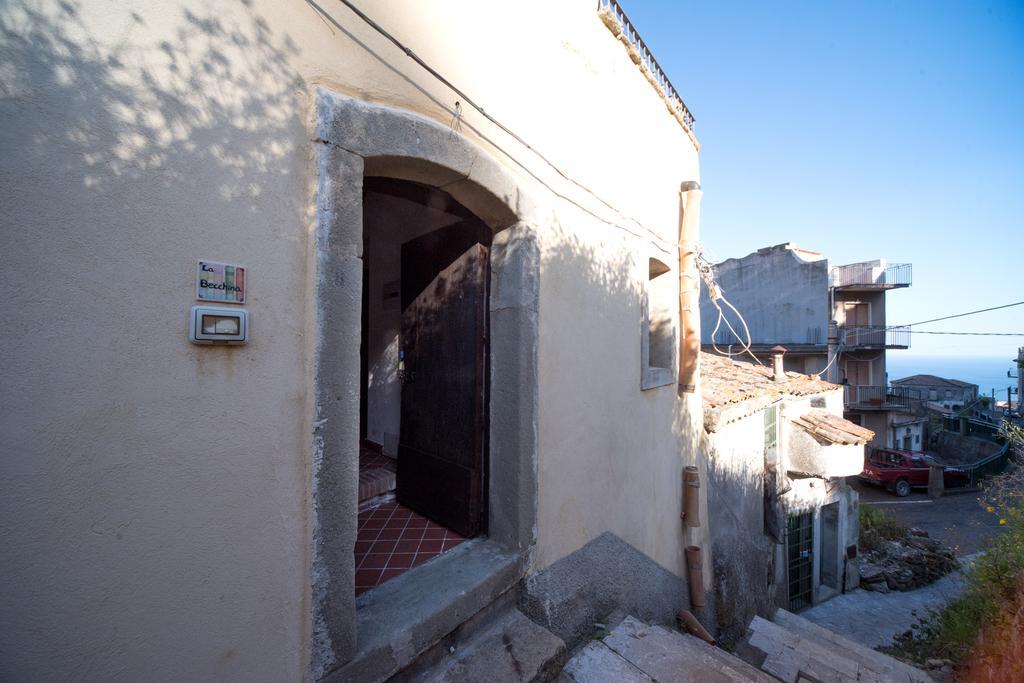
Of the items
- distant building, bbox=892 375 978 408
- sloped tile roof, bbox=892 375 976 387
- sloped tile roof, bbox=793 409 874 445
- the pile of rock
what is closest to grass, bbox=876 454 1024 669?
sloped tile roof, bbox=793 409 874 445

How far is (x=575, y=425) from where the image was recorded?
3.46 metres

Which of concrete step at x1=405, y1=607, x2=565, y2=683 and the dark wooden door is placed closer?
concrete step at x1=405, y1=607, x2=565, y2=683

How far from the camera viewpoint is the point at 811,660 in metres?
4.58

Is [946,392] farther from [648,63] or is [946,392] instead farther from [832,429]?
[648,63]

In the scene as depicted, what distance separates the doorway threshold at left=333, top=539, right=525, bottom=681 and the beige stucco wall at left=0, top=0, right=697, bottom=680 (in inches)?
15.1

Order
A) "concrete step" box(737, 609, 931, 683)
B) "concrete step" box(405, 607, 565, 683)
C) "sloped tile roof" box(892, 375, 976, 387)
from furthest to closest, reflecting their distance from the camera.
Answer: "sloped tile roof" box(892, 375, 976, 387), "concrete step" box(737, 609, 931, 683), "concrete step" box(405, 607, 565, 683)

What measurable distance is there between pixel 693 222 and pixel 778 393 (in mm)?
4775

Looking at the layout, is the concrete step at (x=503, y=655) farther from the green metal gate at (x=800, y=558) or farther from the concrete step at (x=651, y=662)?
the green metal gate at (x=800, y=558)

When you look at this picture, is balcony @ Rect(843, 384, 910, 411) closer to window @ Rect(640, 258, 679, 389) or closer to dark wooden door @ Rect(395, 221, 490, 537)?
window @ Rect(640, 258, 679, 389)

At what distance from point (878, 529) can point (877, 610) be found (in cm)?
394

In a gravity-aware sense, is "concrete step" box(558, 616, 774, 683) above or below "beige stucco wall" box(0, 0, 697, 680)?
below

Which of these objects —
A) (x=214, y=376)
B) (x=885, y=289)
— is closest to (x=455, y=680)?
(x=214, y=376)

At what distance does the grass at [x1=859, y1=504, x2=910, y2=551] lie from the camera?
11.9 meters

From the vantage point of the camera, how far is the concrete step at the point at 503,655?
235cm
